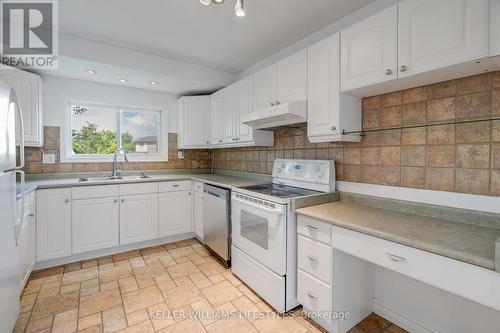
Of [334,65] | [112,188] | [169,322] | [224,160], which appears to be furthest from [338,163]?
[112,188]

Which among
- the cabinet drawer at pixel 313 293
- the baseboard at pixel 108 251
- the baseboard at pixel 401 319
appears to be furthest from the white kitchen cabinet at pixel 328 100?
the baseboard at pixel 108 251

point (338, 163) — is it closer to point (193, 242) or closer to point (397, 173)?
point (397, 173)

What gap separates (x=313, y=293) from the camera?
5.34 feet

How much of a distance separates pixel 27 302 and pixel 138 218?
1.20 metres

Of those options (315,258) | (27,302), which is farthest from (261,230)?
(27,302)

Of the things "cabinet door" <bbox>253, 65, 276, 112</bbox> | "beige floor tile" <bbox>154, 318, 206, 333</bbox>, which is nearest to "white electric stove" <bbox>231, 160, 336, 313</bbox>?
"beige floor tile" <bbox>154, 318, 206, 333</bbox>

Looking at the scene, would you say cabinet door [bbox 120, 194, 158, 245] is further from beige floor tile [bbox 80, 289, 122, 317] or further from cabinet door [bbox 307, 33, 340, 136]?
cabinet door [bbox 307, 33, 340, 136]

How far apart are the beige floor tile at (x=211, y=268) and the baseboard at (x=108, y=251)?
2.89 ft

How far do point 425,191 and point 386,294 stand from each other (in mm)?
829

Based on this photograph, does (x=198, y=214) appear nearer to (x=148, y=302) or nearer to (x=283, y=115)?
(x=148, y=302)

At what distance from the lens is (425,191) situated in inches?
60.0

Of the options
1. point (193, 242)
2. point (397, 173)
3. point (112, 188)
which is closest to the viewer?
point (397, 173)

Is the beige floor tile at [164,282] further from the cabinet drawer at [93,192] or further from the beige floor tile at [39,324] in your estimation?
the cabinet drawer at [93,192]

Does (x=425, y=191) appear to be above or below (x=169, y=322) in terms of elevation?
above
